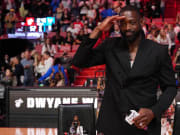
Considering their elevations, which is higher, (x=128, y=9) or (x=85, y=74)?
(x=128, y=9)

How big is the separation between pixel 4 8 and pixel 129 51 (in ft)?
50.5

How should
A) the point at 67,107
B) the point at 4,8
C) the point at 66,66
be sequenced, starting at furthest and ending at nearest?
the point at 4,8
the point at 66,66
the point at 67,107

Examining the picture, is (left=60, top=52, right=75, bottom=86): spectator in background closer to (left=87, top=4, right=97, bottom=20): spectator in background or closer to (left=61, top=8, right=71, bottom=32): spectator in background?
(left=87, top=4, right=97, bottom=20): spectator in background

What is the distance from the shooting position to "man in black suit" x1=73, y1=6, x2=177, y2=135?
5.59 ft

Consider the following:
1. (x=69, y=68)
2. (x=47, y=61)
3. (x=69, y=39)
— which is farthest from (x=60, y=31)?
(x=69, y=68)

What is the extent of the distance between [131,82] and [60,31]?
1195cm

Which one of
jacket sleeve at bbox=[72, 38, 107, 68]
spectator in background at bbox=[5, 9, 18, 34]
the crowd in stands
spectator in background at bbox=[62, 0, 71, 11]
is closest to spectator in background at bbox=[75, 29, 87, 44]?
the crowd in stands

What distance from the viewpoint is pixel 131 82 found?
1717 millimetres

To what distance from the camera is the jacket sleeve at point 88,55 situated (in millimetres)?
1786


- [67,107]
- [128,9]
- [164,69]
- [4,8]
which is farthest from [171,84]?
[4,8]

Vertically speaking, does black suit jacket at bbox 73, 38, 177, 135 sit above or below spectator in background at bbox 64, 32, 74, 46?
above

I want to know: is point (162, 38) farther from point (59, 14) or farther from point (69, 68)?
point (59, 14)

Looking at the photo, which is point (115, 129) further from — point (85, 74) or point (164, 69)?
point (85, 74)

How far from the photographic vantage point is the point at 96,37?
1792 millimetres
